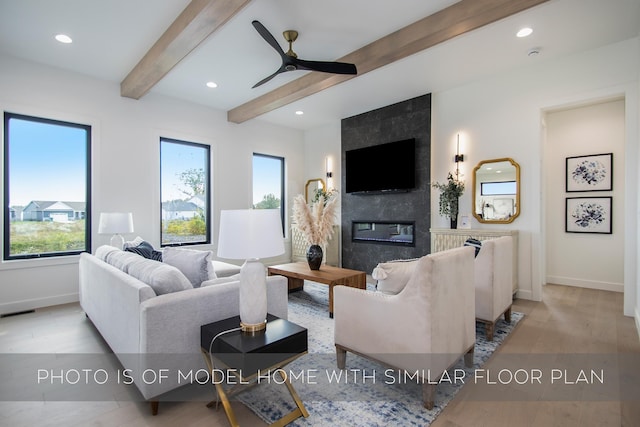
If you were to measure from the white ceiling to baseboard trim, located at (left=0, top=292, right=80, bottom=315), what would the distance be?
288cm

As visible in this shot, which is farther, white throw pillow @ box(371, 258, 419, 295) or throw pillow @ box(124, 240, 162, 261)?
throw pillow @ box(124, 240, 162, 261)

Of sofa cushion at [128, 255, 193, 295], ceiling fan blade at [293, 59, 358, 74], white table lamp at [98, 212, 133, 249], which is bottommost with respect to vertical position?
sofa cushion at [128, 255, 193, 295]

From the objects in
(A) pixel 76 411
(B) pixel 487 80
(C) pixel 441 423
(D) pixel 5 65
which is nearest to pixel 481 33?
(B) pixel 487 80

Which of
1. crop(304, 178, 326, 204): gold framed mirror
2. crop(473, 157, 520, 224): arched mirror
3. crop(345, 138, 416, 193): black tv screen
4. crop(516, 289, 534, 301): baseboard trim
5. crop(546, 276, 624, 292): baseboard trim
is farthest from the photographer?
crop(304, 178, 326, 204): gold framed mirror

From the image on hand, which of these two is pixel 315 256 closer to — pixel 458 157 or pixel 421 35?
pixel 421 35

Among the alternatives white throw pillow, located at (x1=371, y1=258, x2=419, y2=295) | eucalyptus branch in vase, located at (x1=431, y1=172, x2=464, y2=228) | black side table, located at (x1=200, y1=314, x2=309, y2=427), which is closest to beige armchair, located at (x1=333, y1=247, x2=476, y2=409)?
white throw pillow, located at (x1=371, y1=258, x2=419, y2=295)

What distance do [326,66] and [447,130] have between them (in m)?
2.53

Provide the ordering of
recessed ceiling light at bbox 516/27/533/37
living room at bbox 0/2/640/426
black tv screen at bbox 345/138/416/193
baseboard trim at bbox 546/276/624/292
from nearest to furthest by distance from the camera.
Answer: recessed ceiling light at bbox 516/27/533/37, living room at bbox 0/2/640/426, baseboard trim at bbox 546/276/624/292, black tv screen at bbox 345/138/416/193

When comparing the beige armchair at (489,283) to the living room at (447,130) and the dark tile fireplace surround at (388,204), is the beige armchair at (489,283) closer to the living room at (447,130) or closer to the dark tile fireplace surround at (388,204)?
the living room at (447,130)

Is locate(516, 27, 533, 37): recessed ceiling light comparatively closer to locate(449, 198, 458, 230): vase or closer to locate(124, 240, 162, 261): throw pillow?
locate(449, 198, 458, 230): vase

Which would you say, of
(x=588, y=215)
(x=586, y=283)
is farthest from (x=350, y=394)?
(x=588, y=215)

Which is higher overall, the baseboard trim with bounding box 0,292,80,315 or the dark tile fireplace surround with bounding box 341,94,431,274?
the dark tile fireplace surround with bounding box 341,94,431,274

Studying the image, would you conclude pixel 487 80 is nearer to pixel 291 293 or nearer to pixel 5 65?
pixel 291 293

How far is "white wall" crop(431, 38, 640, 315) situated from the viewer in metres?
3.43
